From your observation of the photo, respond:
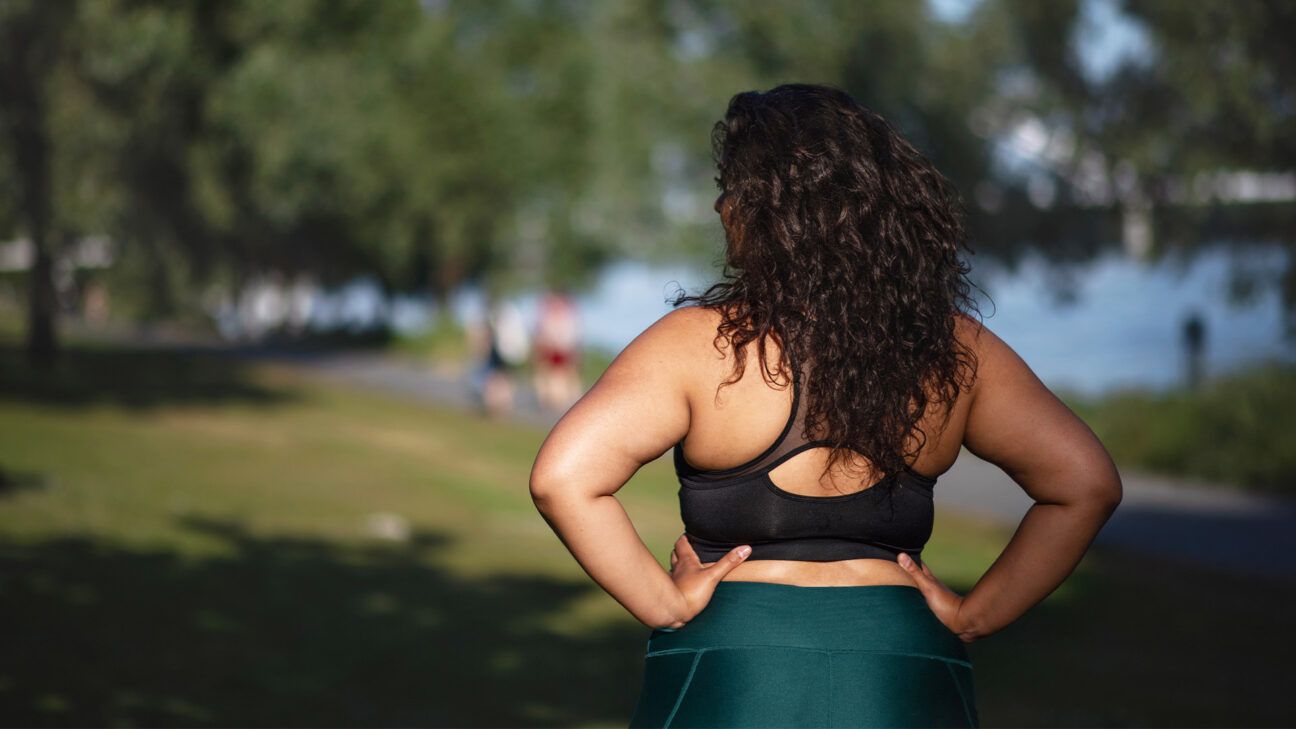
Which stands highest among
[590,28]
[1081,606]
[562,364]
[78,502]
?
[590,28]

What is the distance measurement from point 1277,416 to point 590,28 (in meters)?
17.6

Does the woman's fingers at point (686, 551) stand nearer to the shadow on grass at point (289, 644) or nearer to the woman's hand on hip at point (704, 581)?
the woman's hand on hip at point (704, 581)

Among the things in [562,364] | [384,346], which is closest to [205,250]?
[562,364]

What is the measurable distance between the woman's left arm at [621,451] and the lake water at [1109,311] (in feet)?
59.6

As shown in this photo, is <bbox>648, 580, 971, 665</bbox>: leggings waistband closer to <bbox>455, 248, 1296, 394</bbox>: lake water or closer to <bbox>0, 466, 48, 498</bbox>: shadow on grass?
<bbox>0, 466, 48, 498</bbox>: shadow on grass

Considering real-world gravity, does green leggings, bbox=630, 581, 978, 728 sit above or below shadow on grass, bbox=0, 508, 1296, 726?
above

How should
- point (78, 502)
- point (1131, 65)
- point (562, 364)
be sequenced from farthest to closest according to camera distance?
point (562, 364) < point (1131, 65) < point (78, 502)

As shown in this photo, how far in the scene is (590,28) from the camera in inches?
1179

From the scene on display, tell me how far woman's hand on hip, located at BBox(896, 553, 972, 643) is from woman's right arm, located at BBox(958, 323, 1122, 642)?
0.02m

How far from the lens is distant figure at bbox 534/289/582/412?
2255cm

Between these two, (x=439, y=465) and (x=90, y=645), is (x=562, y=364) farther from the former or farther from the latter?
(x=90, y=645)

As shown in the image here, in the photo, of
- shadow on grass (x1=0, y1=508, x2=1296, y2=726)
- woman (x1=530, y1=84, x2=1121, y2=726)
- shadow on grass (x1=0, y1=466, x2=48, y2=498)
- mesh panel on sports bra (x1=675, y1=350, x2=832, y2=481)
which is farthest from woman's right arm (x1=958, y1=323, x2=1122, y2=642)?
shadow on grass (x1=0, y1=466, x2=48, y2=498)

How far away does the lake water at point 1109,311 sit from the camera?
68.5 ft

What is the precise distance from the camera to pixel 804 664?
2289mm
